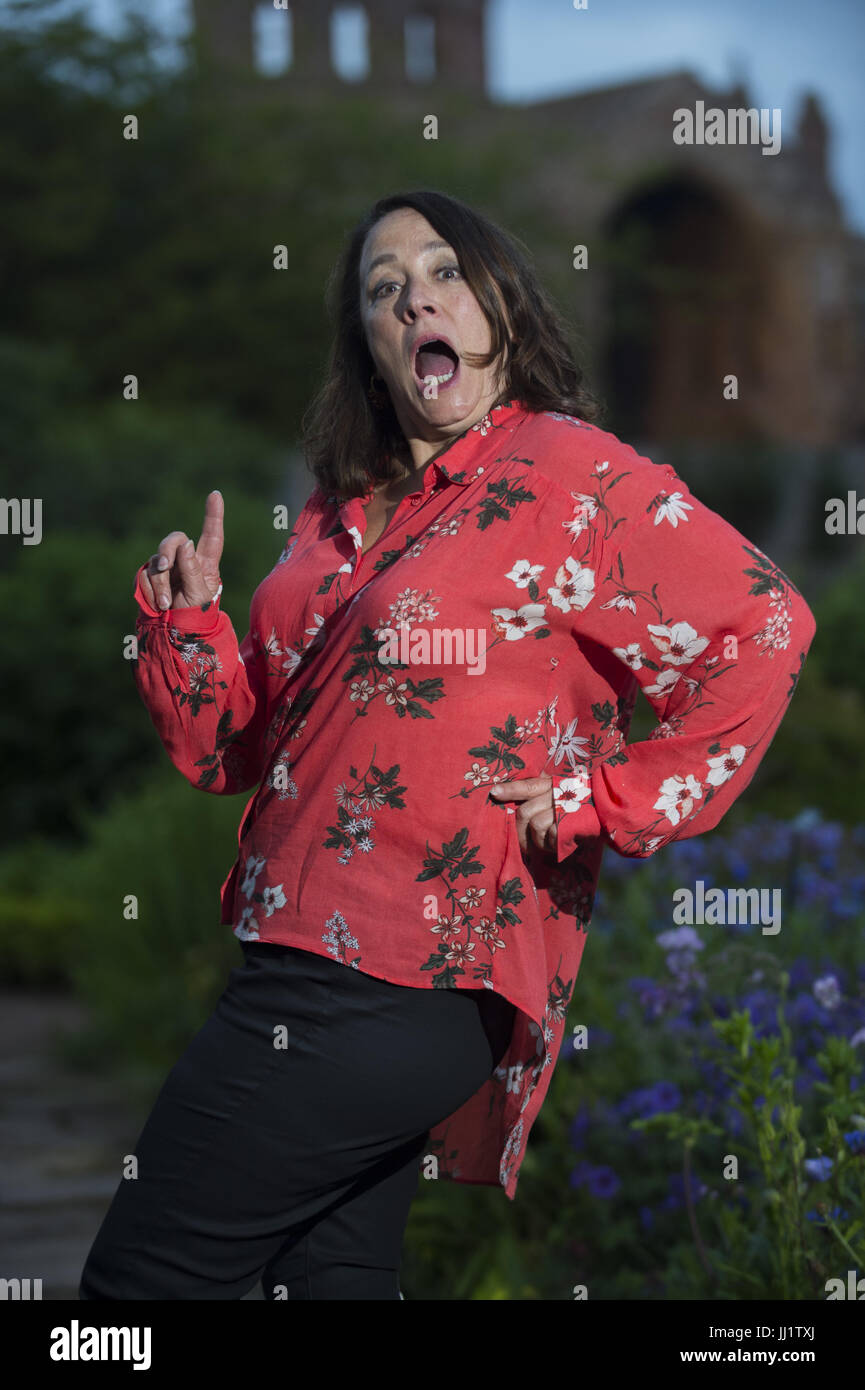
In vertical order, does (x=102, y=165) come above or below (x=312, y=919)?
above

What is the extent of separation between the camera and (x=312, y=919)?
178 cm

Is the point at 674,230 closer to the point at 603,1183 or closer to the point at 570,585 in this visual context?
the point at 603,1183

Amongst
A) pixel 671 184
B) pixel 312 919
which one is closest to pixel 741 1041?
pixel 312 919

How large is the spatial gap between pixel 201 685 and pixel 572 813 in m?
0.55

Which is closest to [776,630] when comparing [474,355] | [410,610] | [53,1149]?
[410,610]

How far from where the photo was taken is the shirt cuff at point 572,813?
6.04 ft

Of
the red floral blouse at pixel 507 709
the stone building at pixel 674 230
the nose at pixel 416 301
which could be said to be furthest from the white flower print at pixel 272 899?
the stone building at pixel 674 230

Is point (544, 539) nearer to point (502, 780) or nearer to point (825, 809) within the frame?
point (502, 780)

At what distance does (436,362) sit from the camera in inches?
79.6

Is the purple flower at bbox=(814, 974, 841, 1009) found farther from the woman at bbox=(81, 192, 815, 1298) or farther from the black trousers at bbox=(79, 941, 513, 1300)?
the black trousers at bbox=(79, 941, 513, 1300)

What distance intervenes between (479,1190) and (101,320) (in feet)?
45.2

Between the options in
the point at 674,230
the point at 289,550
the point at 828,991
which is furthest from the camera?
the point at 674,230

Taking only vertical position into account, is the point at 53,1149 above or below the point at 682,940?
below

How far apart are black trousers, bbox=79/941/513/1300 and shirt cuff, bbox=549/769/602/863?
22 centimetres
